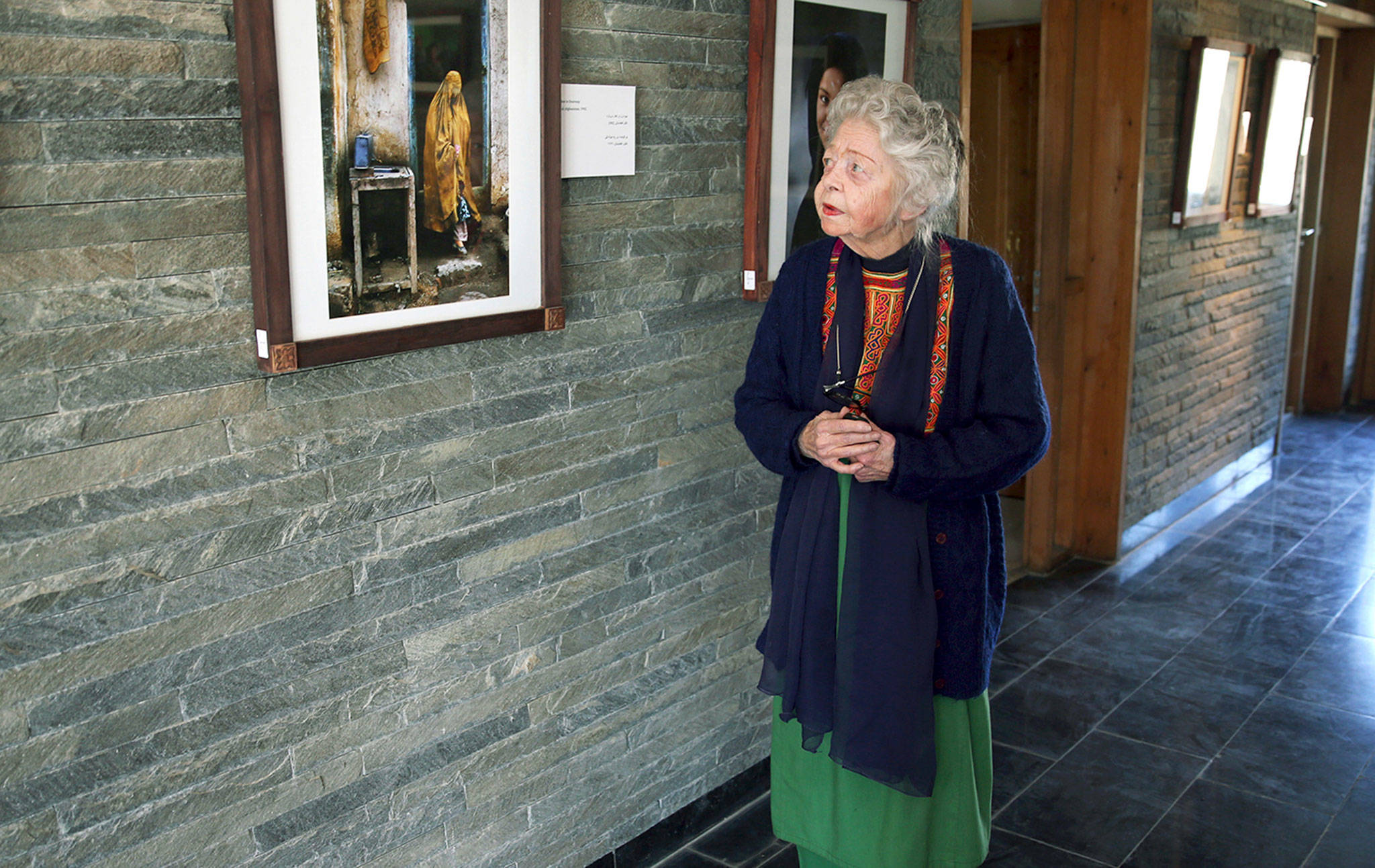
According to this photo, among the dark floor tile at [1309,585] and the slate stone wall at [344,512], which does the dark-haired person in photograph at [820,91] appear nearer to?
the slate stone wall at [344,512]

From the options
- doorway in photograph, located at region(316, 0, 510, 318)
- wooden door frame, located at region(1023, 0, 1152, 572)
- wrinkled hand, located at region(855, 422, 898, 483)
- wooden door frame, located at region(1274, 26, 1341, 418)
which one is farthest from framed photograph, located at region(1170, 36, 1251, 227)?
doorway in photograph, located at region(316, 0, 510, 318)

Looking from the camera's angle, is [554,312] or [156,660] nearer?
[156,660]

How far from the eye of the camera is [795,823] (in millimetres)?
2176

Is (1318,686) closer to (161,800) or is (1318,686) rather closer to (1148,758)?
(1148,758)

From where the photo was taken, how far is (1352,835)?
2877 millimetres

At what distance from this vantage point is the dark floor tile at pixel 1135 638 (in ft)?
12.8

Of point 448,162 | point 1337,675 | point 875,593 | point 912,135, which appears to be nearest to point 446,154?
point 448,162

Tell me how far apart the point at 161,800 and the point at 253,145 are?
0.99 metres

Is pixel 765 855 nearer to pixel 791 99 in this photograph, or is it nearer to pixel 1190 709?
pixel 1190 709

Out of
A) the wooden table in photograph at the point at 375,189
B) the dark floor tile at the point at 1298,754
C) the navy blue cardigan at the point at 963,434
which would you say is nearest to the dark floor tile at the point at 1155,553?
the dark floor tile at the point at 1298,754

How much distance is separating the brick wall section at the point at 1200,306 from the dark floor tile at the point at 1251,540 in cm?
29

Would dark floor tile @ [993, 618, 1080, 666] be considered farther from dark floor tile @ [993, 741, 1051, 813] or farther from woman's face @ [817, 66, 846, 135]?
woman's face @ [817, 66, 846, 135]

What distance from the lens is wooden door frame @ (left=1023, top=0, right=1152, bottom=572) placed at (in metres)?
4.50

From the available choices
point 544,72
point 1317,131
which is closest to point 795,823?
point 544,72
